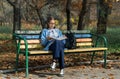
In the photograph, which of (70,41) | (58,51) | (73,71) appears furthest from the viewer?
(73,71)

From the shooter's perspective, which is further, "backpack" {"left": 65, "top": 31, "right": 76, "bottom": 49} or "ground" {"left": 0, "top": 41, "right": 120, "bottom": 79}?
"backpack" {"left": 65, "top": 31, "right": 76, "bottom": 49}

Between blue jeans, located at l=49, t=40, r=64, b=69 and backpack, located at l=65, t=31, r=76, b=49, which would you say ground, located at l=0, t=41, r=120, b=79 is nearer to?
blue jeans, located at l=49, t=40, r=64, b=69

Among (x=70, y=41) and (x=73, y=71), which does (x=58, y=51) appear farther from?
(x=73, y=71)

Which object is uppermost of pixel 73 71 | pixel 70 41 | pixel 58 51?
pixel 70 41

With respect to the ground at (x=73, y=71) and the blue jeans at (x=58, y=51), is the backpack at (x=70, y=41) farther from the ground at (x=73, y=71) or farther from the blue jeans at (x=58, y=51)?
the ground at (x=73, y=71)

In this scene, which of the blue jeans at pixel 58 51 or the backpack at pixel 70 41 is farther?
the backpack at pixel 70 41

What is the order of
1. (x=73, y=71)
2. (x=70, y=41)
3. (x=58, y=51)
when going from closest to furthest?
1. (x=58, y=51)
2. (x=70, y=41)
3. (x=73, y=71)

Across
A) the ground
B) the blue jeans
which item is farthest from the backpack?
the ground

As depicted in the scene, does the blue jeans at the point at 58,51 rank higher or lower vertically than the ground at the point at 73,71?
higher

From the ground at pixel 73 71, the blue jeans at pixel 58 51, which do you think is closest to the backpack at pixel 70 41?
the blue jeans at pixel 58 51

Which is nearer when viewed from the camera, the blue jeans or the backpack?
the blue jeans

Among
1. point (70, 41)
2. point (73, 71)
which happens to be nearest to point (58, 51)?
point (70, 41)

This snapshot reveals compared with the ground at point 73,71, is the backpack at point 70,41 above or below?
above

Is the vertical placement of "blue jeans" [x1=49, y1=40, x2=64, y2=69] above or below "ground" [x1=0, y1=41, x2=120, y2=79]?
above
